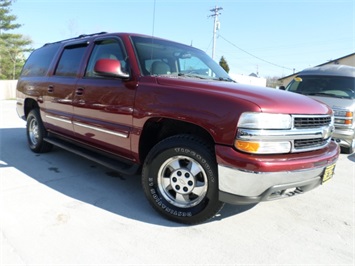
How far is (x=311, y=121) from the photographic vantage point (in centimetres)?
270

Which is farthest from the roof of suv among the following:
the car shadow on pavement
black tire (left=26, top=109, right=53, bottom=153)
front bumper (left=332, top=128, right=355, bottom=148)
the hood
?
black tire (left=26, top=109, right=53, bottom=153)

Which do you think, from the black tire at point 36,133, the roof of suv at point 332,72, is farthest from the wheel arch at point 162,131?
the roof of suv at point 332,72

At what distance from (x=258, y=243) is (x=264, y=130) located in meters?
1.03

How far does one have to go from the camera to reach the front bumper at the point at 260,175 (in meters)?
2.35

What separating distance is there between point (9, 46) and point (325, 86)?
34748 millimetres

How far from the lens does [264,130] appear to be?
2355 mm

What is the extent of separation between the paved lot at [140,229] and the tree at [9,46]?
110ft

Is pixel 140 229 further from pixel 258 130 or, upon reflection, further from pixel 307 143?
pixel 307 143

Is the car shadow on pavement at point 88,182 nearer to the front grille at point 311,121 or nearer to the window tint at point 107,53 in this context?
the front grille at point 311,121

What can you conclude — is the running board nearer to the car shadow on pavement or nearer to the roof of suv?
the car shadow on pavement

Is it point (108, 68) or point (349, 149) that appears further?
point (349, 149)

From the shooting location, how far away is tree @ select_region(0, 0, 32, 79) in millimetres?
31672

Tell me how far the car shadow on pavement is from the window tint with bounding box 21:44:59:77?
1468 mm

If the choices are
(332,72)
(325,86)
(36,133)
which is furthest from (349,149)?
(36,133)
